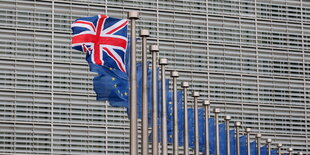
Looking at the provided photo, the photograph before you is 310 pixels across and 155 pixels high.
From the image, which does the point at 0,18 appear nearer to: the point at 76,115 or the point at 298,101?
the point at 76,115

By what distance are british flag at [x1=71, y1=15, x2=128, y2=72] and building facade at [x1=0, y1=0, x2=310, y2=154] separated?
2995 inches

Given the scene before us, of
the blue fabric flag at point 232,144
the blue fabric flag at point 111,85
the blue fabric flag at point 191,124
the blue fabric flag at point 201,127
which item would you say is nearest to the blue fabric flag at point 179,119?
the blue fabric flag at point 191,124

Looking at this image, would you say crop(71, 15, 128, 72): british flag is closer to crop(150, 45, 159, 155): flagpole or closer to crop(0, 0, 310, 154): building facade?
crop(150, 45, 159, 155): flagpole

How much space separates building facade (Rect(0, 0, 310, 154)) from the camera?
4764 inches

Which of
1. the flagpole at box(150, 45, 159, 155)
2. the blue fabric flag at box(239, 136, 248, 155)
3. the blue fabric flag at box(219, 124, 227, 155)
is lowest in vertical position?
the blue fabric flag at box(239, 136, 248, 155)

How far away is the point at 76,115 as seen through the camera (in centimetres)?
12262

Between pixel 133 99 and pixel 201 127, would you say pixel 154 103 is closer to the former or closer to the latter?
pixel 133 99

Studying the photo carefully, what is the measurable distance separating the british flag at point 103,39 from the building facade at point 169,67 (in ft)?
250

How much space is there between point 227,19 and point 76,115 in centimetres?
2406

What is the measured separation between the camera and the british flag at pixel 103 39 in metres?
44.8

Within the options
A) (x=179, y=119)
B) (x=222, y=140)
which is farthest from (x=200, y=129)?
(x=222, y=140)

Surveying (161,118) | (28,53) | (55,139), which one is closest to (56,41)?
(28,53)

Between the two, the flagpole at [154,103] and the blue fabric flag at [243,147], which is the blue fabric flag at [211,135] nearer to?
the blue fabric flag at [243,147]

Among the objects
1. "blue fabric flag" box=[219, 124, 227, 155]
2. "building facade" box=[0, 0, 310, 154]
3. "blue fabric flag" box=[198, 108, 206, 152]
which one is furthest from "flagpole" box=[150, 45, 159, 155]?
"building facade" box=[0, 0, 310, 154]
